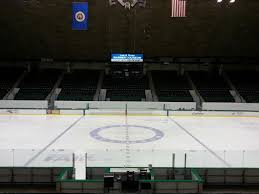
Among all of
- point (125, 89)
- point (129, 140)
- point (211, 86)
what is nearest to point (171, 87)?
point (211, 86)

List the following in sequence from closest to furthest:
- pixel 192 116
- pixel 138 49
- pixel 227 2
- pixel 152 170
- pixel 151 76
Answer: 1. pixel 152 170
2. pixel 192 116
3. pixel 227 2
4. pixel 138 49
5. pixel 151 76

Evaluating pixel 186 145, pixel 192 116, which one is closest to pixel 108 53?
pixel 192 116

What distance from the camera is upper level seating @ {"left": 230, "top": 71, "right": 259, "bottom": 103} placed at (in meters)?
26.2

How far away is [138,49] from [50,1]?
7517 millimetres

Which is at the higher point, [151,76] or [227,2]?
[227,2]

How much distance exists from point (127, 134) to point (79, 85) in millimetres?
14943

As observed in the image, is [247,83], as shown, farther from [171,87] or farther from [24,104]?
[24,104]

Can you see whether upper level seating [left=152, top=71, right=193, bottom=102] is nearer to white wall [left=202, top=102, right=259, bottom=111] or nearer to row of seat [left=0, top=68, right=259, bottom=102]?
row of seat [left=0, top=68, right=259, bottom=102]

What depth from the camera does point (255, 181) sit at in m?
8.04

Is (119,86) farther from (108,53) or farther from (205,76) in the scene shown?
(205,76)

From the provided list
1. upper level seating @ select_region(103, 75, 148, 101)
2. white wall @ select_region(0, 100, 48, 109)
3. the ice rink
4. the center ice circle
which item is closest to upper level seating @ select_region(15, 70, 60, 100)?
white wall @ select_region(0, 100, 48, 109)

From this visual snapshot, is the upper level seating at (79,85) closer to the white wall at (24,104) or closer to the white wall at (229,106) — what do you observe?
the white wall at (24,104)

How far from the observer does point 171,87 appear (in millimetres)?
28266

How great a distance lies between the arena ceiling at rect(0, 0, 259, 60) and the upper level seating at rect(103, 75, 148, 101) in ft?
7.16
